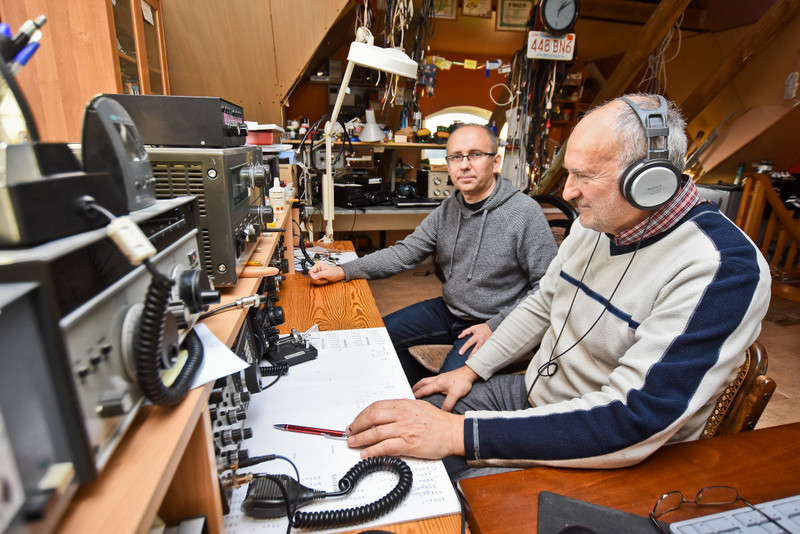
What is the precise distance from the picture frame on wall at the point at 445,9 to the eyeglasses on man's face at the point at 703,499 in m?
3.74

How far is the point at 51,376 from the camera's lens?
0.30 m

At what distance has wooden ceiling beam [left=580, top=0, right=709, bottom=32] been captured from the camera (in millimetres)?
3861

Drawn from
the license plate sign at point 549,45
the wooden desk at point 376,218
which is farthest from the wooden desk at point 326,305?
the license plate sign at point 549,45

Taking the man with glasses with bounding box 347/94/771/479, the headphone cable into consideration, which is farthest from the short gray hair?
the headphone cable

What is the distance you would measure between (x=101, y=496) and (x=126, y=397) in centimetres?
8

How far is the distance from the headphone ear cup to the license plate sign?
2.48 meters

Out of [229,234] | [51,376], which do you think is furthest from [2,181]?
[229,234]

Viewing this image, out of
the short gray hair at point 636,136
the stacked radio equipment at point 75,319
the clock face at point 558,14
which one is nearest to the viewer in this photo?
the stacked radio equipment at point 75,319

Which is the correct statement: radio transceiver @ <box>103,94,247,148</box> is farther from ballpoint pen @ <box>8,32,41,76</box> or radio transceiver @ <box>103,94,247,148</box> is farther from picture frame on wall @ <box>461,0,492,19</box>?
picture frame on wall @ <box>461,0,492,19</box>

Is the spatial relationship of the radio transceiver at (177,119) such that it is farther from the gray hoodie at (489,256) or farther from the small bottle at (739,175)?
the small bottle at (739,175)

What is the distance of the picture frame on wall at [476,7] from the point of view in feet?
11.2

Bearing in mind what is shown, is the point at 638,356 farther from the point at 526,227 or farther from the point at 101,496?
the point at 526,227

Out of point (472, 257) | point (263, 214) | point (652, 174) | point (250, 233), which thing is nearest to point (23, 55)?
point (250, 233)

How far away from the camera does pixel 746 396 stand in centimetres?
80
